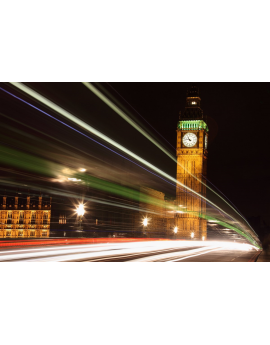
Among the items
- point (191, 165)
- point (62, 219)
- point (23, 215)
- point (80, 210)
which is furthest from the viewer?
point (191, 165)

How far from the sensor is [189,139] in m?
59.1

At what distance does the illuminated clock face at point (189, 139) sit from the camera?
193 ft

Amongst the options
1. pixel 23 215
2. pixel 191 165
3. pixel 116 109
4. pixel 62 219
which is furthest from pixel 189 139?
pixel 116 109

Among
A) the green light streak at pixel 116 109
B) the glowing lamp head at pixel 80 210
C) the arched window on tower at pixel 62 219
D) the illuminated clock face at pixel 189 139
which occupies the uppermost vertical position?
the illuminated clock face at pixel 189 139

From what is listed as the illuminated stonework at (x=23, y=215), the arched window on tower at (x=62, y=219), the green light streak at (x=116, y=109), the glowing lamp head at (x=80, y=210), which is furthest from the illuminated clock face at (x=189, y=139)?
the arched window on tower at (x=62, y=219)

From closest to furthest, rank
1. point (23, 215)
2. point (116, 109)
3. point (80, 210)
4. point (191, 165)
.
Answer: point (116, 109) < point (80, 210) < point (23, 215) < point (191, 165)

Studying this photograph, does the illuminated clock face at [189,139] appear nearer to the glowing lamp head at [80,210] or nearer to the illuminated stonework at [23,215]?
the illuminated stonework at [23,215]

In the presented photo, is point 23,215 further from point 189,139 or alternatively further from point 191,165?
point 189,139

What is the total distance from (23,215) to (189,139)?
150ft

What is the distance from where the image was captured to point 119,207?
20391 millimetres

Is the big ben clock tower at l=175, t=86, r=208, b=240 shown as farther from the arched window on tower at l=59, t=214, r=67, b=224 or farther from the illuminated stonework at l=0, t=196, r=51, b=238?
the arched window on tower at l=59, t=214, r=67, b=224
